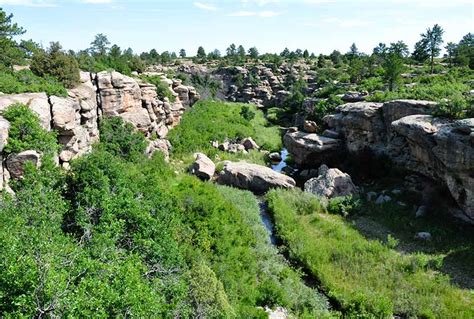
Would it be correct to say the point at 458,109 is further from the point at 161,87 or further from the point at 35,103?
the point at 161,87

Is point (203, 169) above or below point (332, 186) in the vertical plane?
above

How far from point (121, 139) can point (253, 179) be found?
13760 millimetres

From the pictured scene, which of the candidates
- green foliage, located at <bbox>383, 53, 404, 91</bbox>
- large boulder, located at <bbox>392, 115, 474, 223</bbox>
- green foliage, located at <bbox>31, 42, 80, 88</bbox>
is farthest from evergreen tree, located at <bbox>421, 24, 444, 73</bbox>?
green foliage, located at <bbox>31, 42, 80, 88</bbox>

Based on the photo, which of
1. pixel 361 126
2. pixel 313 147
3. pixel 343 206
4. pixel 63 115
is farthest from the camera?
pixel 313 147

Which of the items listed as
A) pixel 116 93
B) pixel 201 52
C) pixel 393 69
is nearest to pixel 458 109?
pixel 393 69

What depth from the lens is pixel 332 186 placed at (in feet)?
121

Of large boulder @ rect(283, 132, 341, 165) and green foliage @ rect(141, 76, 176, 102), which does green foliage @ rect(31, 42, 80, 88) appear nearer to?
green foliage @ rect(141, 76, 176, 102)

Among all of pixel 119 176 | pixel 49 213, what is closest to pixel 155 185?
pixel 119 176

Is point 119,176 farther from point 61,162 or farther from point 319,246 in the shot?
point 319,246

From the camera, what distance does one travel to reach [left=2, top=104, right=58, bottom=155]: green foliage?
2083 centimetres

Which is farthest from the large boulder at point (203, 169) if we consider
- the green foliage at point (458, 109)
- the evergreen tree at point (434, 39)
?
the evergreen tree at point (434, 39)

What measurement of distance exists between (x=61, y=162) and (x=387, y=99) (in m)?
34.6

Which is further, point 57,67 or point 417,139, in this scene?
point 57,67

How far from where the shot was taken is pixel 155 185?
26.3 metres
